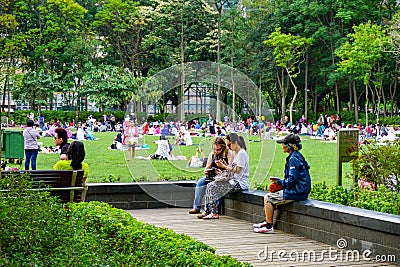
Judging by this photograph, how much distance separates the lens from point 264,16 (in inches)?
2250

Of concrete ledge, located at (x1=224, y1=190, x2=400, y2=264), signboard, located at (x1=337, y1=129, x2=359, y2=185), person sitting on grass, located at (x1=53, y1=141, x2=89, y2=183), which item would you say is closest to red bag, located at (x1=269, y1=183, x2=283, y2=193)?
concrete ledge, located at (x1=224, y1=190, x2=400, y2=264)

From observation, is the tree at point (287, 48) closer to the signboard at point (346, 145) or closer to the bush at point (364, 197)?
the signboard at point (346, 145)

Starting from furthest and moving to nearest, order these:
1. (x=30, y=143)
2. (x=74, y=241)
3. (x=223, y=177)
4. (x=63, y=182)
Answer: (x=30, y=143)
(x=223, y=177)
(x=63, y=182)
(x=74, y=241)

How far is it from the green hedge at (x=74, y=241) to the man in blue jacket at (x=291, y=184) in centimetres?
249

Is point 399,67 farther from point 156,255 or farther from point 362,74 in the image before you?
point 156,255

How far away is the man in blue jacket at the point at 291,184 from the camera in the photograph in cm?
805

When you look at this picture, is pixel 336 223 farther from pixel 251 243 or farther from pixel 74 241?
pixel 74 241

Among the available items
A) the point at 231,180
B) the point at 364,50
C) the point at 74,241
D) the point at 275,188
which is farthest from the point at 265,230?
the point at 364,50

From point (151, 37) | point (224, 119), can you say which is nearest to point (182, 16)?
point (151, 37)

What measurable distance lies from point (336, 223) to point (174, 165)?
11.5 m

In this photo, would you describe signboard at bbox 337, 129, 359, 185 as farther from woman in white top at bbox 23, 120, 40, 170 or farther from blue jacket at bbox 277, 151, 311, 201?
woman in white top at bbox 23, 120, 40, 170

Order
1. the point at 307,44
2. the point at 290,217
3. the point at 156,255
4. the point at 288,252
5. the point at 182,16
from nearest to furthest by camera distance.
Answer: the point at 156,255 < the point at 288,252 < the point at 290,217 < the point at 182,16 < the point at 307,44

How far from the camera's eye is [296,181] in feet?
26.4

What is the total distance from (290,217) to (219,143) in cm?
196
